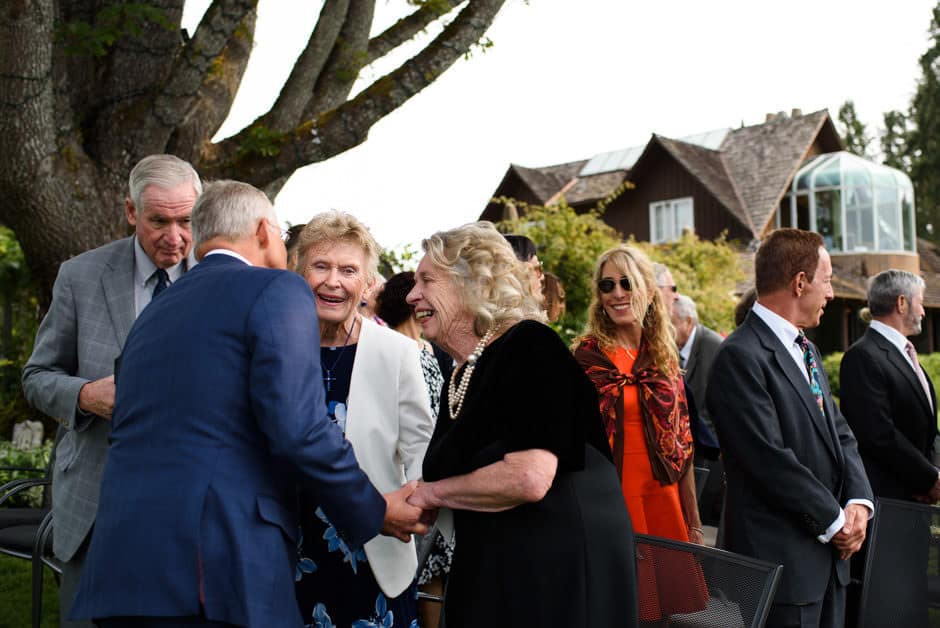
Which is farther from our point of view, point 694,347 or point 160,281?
point 694,347

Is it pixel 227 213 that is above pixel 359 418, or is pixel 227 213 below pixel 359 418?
above

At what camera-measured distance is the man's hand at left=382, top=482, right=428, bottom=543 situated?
106 inches

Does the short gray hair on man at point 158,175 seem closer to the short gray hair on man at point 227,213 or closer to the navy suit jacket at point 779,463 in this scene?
the short gray hair on man at point 227,213

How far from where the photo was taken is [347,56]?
8.38m

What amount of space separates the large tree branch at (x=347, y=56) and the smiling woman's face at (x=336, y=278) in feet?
18.1

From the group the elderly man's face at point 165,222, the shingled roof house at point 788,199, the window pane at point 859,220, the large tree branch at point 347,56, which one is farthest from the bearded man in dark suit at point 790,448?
the window pane at point 859,220

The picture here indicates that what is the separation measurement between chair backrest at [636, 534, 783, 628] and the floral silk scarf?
1.46 m

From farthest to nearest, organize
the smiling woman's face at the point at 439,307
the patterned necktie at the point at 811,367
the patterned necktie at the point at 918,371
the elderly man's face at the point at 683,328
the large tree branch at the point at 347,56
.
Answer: the large tree branch at the point at 347,56 < the elderly man's face at the point at 683,328 < the patterned necktie at the point at 918,371 < the patterned necktie at the point at 811,367 < the smiling woman's face at the point at 439,307

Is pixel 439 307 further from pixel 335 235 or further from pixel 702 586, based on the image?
pixel 702 586

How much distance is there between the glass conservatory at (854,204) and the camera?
3100 centimetres

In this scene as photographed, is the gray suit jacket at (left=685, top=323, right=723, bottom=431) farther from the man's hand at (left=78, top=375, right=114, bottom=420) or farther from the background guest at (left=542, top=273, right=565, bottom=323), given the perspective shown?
the man's hand at (left=78, top=375, right=114, bottom=420)

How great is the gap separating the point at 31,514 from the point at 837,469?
164 inches

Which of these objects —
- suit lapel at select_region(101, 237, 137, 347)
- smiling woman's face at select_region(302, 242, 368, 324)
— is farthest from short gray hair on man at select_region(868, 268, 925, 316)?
suit lapel at select_region(101, 237, 137, 347)

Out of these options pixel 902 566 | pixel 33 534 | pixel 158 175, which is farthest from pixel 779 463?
pixel 33 534
